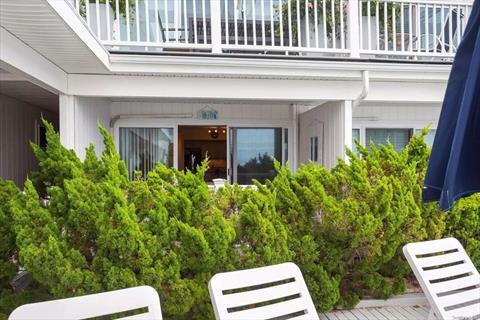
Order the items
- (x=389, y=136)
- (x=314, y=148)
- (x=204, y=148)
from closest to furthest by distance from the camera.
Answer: (x=314, y=148) < (x=389, y=136) < (x=204, y=148)

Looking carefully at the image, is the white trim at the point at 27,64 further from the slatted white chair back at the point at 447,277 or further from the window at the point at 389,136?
the window at the point at 389,136

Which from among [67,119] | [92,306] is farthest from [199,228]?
[67,119]

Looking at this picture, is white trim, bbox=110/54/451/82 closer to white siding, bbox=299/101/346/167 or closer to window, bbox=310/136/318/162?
white siding, bbox=299/101/346/167

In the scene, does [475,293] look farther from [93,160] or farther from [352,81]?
[352,81]

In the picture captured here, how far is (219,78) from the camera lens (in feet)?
16.6

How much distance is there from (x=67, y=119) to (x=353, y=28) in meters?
4.04

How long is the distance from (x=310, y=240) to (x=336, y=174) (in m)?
0.64

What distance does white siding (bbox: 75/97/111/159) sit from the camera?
4.94 meters

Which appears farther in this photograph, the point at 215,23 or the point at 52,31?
the point at 215,23

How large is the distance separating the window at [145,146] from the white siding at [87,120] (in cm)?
53

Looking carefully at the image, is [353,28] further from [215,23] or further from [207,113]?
[207,113]

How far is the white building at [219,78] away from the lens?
163 inches

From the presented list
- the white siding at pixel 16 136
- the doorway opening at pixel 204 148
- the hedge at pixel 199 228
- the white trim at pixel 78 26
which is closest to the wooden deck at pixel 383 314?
the hedge at pixel 199 228

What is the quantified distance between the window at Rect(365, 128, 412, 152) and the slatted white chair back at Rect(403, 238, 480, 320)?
15.9 feet
